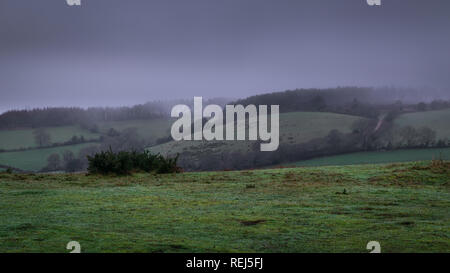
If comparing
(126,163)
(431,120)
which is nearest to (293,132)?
(431,120)

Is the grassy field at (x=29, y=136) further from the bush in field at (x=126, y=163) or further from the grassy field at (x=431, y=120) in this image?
the bush in field at (x=126, y=163)

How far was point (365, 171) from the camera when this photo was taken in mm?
32719

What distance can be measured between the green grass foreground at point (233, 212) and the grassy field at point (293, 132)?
67.8 m

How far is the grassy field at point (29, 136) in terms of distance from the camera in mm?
110606

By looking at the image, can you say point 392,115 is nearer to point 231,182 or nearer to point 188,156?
point 188,156

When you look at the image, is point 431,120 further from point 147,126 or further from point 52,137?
point 52,137

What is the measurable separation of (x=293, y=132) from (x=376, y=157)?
30908 millimetres

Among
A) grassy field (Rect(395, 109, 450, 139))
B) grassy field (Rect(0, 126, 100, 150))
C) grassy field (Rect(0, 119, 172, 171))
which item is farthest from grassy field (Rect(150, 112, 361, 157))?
grassy field (Rect(0, 126, 100, 150))

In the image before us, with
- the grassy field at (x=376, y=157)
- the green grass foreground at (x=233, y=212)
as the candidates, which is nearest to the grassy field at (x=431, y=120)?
the grassy field at (x=376, y=157)

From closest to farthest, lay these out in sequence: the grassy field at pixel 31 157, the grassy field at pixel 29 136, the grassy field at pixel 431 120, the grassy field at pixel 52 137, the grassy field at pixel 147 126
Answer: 1. the grassy field at pixel 31 157
2. the grassy field at pixel 431 120
3. the grassy field at pixel 52 137
4. the grassy field at pixel 29 136
5. the grassy field at pixel 147 126

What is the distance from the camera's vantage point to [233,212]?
19938 mm

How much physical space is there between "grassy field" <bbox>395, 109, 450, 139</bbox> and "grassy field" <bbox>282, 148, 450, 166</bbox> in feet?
42.7

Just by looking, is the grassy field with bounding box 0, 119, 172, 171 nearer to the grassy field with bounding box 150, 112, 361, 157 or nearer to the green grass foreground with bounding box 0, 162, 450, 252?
the grassy field with bounding box 150, 112, 361, 157
